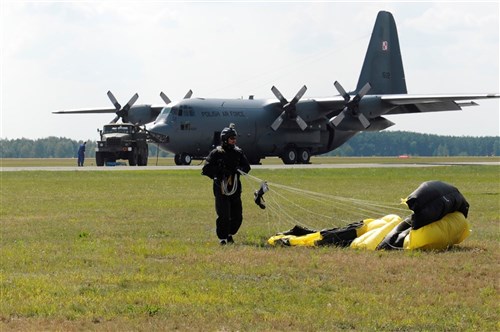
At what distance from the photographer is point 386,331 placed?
8.59 m

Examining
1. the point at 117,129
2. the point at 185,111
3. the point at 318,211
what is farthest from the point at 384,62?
the point at 318,211

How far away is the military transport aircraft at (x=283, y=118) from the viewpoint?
51781mm

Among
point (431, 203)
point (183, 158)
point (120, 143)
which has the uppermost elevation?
point (120, 143)

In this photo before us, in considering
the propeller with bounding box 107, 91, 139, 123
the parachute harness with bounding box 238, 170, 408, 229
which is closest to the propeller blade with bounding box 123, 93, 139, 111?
the propeller with bounding box 107, 91, 139, 123

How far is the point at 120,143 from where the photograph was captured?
52.2 m

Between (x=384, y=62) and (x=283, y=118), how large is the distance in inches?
448

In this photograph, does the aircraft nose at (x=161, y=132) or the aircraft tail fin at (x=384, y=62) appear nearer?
the aircraft nose at (x=161, y=132)

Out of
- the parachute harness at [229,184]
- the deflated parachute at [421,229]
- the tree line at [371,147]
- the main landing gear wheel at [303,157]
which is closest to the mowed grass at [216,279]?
the deflated parachute at [421,229]

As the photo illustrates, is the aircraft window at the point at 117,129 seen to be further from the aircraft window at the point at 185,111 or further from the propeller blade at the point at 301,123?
the propeller blade at the point at 301,123

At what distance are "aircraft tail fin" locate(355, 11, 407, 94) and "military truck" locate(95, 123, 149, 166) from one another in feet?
55.7

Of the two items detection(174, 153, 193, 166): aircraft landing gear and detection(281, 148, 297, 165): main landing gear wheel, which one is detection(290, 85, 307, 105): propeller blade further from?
detection(174, 153, 193, 166): aircraft landing gear

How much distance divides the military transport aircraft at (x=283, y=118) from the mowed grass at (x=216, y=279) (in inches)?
1209

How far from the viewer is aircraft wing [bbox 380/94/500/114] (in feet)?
173

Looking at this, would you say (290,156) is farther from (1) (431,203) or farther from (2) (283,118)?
(1) (431,203)
